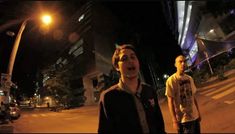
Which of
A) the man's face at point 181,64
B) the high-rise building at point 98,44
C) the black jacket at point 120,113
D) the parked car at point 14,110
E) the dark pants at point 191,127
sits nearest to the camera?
the black jacket at point 120,113

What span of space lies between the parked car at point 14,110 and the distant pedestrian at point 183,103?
5.67 feet

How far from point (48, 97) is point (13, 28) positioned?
198 centimetres

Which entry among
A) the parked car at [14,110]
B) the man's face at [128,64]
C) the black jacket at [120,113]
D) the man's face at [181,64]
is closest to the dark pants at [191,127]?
the man's face at [181,64]

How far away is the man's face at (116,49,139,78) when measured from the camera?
6.21 ft

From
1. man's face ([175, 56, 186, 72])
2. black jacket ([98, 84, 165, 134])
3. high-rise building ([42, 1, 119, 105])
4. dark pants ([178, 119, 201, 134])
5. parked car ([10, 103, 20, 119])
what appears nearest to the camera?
black jacket ([98, 84, 165, 134])

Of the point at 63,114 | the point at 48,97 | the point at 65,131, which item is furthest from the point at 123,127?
the point at 48,97

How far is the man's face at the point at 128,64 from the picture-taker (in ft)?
6.21

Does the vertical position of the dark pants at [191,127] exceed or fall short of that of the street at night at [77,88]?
it falls short

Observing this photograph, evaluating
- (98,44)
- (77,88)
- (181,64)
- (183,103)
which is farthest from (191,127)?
(98,44)

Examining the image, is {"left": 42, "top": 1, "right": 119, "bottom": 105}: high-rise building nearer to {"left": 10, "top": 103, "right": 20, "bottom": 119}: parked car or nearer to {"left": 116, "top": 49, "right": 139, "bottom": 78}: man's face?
{"left": 10, "top": 103, "right": 20, "bottom": 119}: parked car

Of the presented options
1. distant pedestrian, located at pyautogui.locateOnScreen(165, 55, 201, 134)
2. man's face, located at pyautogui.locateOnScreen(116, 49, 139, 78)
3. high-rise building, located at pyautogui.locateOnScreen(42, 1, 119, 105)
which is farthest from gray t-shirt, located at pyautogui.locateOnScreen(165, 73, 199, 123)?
man's face, located at pyautogui.locateOnScreen(116, 49, 139, 78)

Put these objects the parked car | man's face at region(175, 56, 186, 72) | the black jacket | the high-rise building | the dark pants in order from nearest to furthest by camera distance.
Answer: the black jacket → the parked car → the dark pants → man's face at region(175, 56, 186, 72) → the high-rise building

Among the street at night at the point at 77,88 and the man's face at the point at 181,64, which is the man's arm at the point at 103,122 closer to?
the street at night at the point at 77,88

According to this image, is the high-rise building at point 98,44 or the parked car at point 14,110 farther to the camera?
the high-rise building at point 98,44
